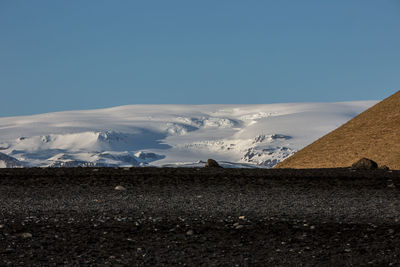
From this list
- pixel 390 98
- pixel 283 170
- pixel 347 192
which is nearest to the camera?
pixel 347 192

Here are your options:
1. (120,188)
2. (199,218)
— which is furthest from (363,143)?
(199,218)

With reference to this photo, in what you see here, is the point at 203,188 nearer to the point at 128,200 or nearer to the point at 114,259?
the point at 128,200

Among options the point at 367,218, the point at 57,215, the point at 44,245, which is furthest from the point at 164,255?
the point at 367,218

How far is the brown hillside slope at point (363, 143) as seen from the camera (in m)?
39.3

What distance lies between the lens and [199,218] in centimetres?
1630

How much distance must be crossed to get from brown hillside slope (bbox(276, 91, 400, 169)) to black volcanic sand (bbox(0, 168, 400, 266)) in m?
15.1

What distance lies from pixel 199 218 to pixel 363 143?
27.6m

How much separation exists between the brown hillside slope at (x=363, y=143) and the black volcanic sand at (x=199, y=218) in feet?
49.5

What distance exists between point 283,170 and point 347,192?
566cm

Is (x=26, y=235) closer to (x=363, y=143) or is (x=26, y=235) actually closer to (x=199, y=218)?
(x=199, y=218)

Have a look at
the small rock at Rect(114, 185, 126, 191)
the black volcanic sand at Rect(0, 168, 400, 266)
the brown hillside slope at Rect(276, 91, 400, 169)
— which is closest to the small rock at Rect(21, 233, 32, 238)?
the black volcanic sand at Rect(0, 168, 400, 266)

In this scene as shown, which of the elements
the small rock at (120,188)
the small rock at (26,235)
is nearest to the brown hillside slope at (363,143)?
the small rock at (120,188)

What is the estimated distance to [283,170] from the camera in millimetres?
26016

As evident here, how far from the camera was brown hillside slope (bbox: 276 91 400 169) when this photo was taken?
39312 millimetres
